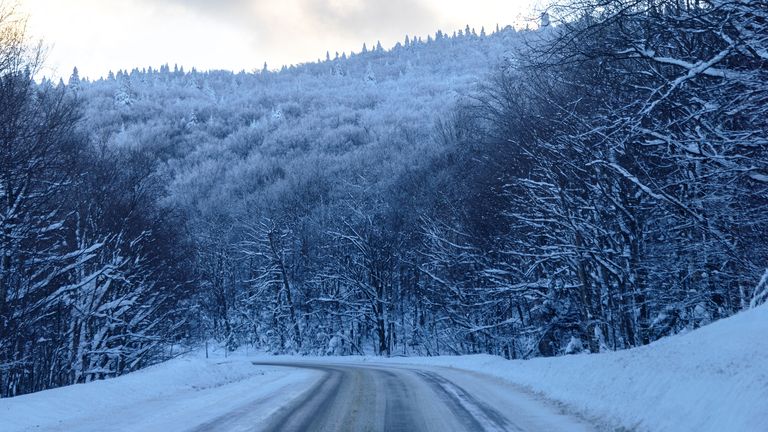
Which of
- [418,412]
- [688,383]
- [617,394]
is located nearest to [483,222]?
[418,412]

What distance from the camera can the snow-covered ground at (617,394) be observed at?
6.02 m

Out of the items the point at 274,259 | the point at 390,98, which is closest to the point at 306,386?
the point at 274,259

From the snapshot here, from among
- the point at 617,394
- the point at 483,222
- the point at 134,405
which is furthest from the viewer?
the point at 483,222

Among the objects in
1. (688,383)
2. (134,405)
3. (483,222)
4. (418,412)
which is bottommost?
(418,412)

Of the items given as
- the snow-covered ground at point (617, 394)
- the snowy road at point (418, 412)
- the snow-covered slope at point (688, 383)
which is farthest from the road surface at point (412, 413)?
the snow-covered slope at point (688, 383)

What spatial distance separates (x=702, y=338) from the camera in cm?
820

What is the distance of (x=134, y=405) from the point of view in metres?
11.0

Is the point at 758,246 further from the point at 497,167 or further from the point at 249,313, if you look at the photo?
the point at 249,313

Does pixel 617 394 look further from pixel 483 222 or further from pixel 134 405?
pixel 483 222

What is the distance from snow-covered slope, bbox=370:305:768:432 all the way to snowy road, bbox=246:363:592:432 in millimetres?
711

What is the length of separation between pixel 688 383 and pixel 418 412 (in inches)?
175

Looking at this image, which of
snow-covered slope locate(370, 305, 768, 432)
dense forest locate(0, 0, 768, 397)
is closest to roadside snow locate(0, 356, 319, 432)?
dense forest locate(0, 0, 768, 397)

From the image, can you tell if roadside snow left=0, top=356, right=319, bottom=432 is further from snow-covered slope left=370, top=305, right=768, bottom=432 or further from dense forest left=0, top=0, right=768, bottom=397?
snow-covered slope left=370, top=305, right=768, bottom=432

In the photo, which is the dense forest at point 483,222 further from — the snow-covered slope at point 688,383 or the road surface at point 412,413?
the road surface at point 412,413
